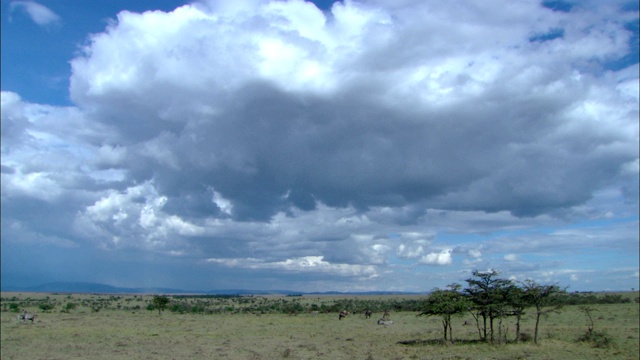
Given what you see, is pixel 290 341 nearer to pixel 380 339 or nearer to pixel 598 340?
pixel 380 339

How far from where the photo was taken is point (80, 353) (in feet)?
129

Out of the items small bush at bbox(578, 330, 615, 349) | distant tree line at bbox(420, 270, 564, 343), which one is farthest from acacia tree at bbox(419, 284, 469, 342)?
small bush at bbox(578, 330, 615, 349)

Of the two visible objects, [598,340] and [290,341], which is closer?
[598,340]

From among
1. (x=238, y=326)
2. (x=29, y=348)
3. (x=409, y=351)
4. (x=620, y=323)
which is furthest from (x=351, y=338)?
(x=620, y=323)

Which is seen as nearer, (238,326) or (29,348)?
(29,348)

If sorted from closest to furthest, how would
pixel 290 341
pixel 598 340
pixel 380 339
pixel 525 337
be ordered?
pixel 598 340
pixel 525 337
pixel 290 341
pixel 380 339

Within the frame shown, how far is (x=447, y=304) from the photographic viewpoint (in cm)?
4144

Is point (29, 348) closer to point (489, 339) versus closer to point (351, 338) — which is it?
point (351, 338)

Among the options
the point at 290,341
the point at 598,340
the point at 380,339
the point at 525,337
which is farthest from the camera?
the point at 380,339

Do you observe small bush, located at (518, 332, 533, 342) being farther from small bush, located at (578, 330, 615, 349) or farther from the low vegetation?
small bush, located at (578, 330, 615, 349)

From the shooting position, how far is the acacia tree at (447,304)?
41.4 meters

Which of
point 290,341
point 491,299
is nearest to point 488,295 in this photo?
point 491,299

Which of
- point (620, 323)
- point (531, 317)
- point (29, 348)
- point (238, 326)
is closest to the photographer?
point (29, 348)

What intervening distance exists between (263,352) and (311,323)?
29727 millimetres
